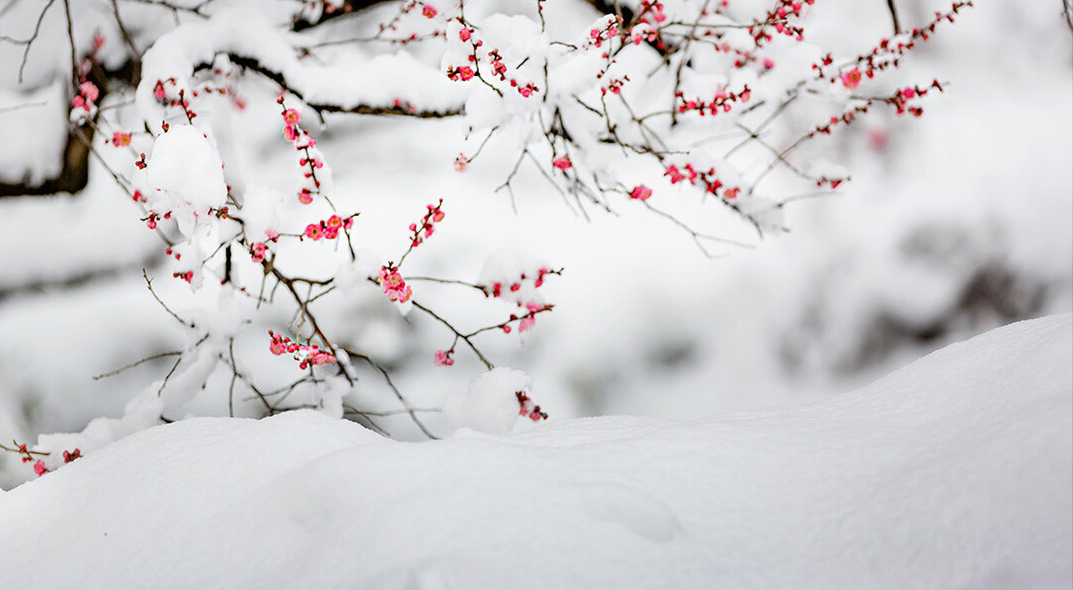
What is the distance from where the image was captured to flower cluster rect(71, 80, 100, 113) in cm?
199

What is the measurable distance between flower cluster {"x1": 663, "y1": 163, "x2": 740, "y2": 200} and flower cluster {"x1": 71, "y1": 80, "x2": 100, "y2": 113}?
79.4 inches

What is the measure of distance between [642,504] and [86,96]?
2345 millimetres

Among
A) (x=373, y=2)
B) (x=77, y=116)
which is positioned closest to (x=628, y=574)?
(x=77, y=116)

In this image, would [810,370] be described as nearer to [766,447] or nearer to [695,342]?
[695,342]

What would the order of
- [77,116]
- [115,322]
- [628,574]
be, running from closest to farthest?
[628,574], [77,116], [115,322]

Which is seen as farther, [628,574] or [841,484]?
[841,484]

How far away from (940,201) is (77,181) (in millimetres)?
3732

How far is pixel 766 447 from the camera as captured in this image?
0.92 m

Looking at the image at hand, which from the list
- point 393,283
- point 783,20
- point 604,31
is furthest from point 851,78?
point 393,283

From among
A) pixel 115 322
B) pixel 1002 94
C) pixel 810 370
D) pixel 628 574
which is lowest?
pixel 628 574

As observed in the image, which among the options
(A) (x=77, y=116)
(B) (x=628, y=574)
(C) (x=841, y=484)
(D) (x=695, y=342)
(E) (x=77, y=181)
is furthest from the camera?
(D) (x=695, y=342)

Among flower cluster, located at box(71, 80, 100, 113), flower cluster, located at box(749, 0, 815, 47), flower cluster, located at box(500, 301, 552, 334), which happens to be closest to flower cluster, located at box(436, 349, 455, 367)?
flower cluster, located at box(500, 301, 552, 334)

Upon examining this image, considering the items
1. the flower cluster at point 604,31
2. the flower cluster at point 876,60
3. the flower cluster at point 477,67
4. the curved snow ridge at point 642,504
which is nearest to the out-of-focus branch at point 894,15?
the flower cluster at point 876,60

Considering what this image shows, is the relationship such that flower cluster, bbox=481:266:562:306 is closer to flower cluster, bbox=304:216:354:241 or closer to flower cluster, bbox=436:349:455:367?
flower cluster, bbox=436:349:455:367
